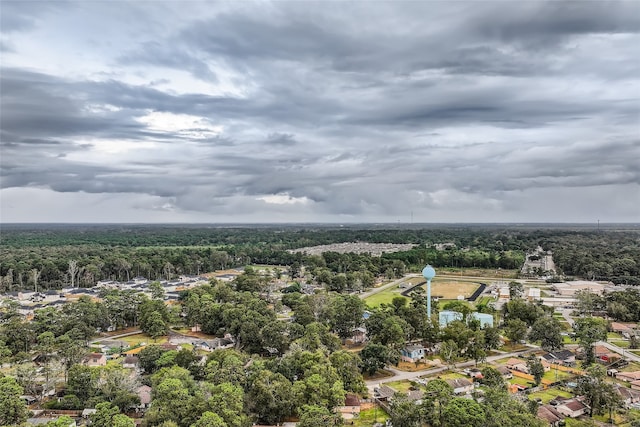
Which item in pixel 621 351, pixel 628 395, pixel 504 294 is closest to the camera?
pixel 628 395

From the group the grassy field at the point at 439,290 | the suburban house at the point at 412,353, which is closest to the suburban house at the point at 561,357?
the suburban house at the point at 412,353

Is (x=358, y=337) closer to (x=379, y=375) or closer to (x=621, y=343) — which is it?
(x=379, y=375)

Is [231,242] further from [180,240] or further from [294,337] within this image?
[294,337]

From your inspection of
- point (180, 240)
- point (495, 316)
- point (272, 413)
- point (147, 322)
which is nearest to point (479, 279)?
point (495, 316)

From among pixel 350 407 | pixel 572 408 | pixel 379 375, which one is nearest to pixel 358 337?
pixel 379 375

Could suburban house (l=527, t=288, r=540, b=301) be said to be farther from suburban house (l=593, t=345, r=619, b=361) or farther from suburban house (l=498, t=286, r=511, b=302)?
suburban house (l=593, t=345, r=619, b=361)

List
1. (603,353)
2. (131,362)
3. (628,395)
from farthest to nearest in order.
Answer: (603,353) < (131,362) < (628,395)
